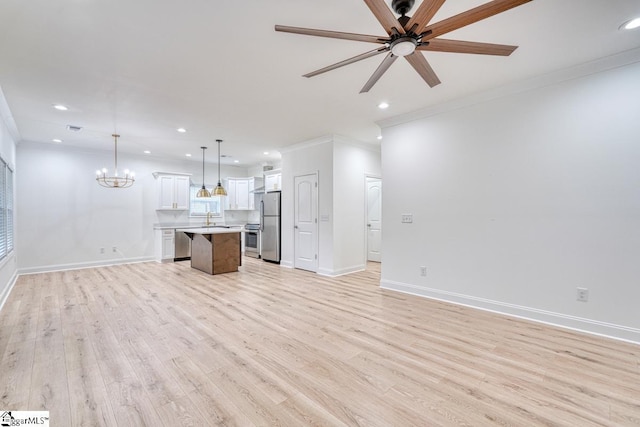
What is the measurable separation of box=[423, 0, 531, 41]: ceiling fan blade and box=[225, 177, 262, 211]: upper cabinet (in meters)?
7.58

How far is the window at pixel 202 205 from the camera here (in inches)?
327

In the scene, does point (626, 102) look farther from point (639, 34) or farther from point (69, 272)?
→ point (69, 272)

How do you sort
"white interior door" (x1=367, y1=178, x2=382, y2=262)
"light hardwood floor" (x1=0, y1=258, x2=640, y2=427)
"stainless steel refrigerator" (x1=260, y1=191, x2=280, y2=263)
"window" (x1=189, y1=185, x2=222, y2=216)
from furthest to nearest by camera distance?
1. "window" (x1=189, y1=185, x2=222, y2=216)
2. "white interior door" (x1=367, y1=178, x2=382, y2=262)
3. "stainless steel refrigerator" (x1=260, y1=191, x2=280, y2=263)
4. "light hardwood floor" (x1=0, y1=258, x2=640, y2=427)

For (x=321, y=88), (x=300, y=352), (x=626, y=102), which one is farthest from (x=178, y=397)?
(x=626, y=102)

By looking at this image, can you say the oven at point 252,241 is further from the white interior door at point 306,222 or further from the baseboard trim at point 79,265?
the baseboard trim at point 79,265

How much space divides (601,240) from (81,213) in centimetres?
917


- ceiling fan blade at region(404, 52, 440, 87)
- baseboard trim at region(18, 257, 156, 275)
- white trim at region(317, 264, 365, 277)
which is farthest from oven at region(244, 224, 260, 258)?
ceiling fan blade at region(404, 52, 440, 87)

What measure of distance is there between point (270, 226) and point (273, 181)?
1.26m

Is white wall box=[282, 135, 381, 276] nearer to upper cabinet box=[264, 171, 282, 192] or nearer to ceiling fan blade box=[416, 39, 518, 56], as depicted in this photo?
upper cabinet box=[264, 171, 282, 192]

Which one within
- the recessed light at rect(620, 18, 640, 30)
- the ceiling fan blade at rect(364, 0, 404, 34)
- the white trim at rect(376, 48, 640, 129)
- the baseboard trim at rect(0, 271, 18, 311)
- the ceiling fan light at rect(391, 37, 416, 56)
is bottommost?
the baseboard trim at rect(0, 271, 18, 311)

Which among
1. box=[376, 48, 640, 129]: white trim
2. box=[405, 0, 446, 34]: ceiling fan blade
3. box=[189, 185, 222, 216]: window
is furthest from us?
box=[189, 185, 222, 216]: window

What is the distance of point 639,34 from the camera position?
2.44 meters

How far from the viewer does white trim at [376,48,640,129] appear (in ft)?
9.01

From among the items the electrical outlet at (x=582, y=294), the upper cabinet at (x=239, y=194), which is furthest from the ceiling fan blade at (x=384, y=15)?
the upper cabinet at (x=239, y=194)
